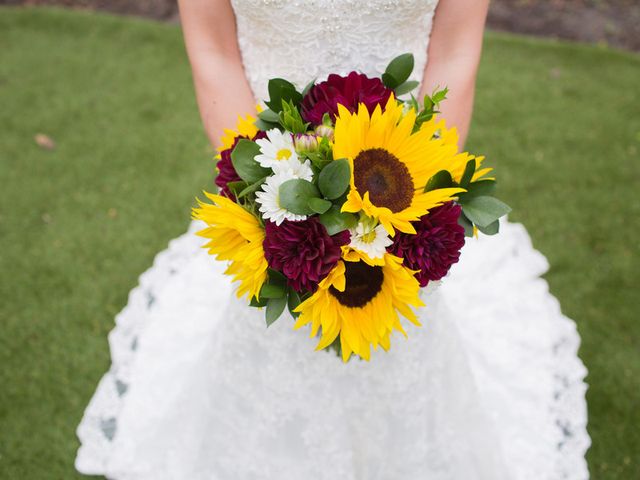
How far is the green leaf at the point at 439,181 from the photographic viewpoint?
122 cm

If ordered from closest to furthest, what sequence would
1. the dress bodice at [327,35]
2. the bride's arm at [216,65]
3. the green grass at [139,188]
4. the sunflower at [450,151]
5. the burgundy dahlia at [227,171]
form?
the sunflower at [450,151] → the burgundy dahlia at [227,171] → the dress bodice at [327,35] → the bride's arm at [216,65] → the green grass at [139,188]

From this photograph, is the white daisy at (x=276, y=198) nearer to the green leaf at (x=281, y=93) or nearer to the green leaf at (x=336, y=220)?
the green leaf at (x=336, y=220)

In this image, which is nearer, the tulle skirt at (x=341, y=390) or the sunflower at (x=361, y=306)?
the sunflower at (x=361, y=306)

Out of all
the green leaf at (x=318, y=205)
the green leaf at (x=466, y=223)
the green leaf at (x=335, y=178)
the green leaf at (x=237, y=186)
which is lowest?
the green leaf at (x=466, y=223)

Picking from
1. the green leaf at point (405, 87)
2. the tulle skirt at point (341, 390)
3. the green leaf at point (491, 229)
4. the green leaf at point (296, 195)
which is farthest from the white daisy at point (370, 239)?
the tulle skirt at point (341, 390)

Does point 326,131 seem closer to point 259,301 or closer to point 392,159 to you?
point 392,159

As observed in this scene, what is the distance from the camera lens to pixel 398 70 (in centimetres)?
146

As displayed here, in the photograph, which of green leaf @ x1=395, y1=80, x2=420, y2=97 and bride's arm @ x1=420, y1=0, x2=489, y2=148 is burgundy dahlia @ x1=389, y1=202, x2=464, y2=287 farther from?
bride's arm @ x1=420, y1=0, x2=489, y2=148

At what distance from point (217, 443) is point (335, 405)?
1.72 ft

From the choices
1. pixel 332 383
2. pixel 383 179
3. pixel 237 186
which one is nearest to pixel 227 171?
pixel 237 186

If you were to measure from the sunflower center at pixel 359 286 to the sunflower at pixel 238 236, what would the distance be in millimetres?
184

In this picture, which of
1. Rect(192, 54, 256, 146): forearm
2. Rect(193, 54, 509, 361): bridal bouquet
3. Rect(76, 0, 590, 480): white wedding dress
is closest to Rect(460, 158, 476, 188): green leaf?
Rect(193, 54, 509, 361): bridal bouquet

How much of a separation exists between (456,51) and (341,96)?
2.30 feet

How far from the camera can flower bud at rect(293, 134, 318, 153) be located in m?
1.21
